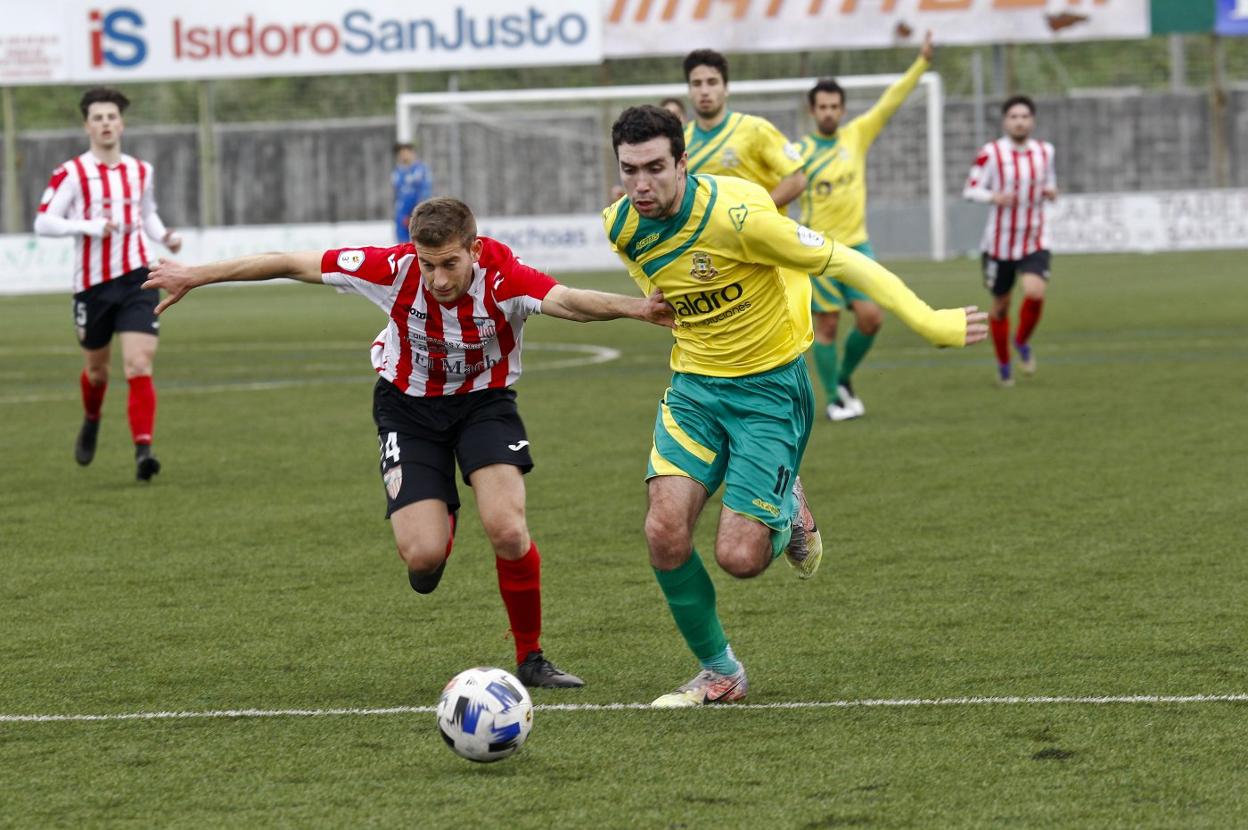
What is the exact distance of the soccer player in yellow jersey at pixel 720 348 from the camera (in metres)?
5.93

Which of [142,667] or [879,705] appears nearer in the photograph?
[879,705]

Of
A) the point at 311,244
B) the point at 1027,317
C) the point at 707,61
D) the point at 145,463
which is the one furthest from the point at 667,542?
the point at 311,244

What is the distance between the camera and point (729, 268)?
625cm

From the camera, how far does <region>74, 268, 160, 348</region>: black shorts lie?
11.3 metres

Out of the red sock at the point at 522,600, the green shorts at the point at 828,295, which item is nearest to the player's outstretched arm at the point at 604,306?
the red sock at the point at 522,600

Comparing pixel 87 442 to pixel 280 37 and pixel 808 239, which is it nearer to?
pixel 808 239

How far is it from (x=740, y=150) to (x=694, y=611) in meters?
5.97

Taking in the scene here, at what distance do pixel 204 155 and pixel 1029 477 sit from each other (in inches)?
1199

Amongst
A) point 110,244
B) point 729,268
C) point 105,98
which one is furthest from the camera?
point 110,244

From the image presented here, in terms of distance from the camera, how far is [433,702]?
5.97 m

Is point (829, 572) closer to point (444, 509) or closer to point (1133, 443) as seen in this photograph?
point (444, 509)

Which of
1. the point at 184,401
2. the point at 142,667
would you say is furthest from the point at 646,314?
the point at 184,401

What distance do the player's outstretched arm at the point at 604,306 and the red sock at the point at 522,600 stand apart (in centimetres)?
80

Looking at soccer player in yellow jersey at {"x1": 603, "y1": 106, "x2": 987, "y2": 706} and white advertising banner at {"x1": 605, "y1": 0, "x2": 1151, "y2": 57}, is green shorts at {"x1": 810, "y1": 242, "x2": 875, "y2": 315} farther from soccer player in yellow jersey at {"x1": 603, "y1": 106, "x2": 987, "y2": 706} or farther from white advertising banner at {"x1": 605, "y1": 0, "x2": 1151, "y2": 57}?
white advertising banner at {"x1": 605, "y1": 0, "x2": 1151, "y2": 57}
